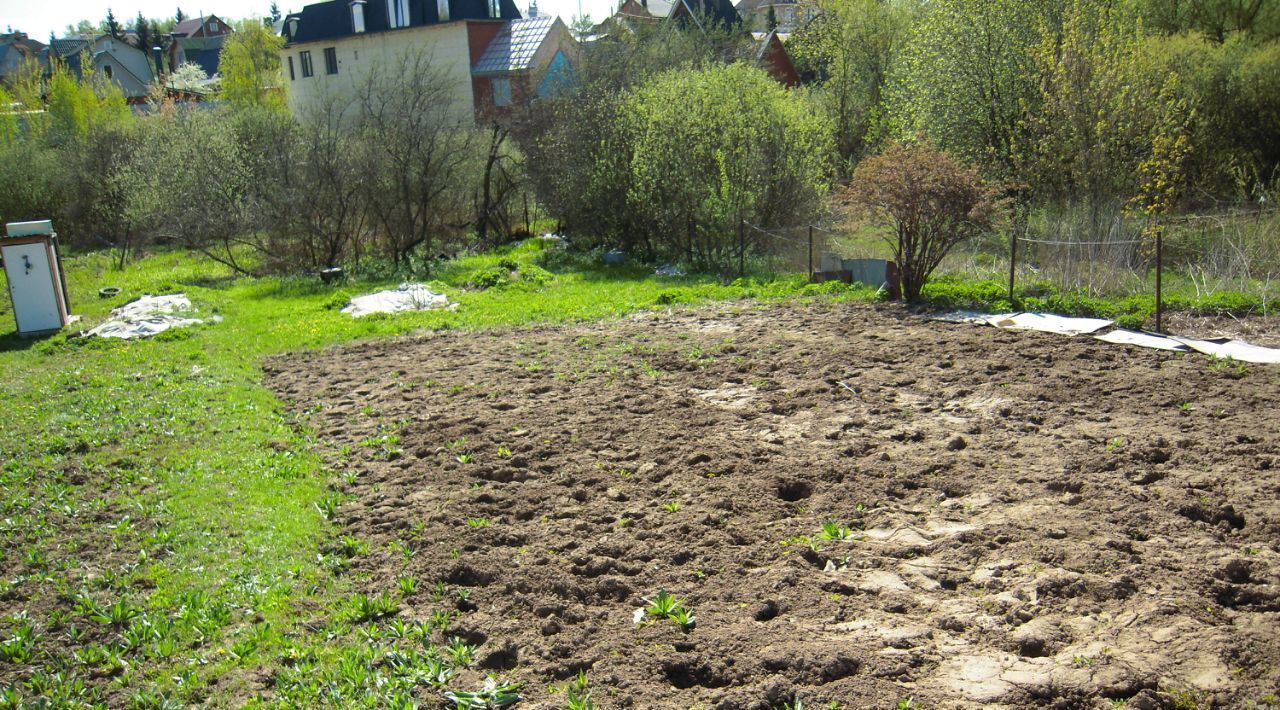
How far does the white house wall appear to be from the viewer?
3894 cm

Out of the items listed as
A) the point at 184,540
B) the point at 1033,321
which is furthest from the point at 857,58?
the point at 184,540

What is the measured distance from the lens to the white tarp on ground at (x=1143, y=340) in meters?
9.54

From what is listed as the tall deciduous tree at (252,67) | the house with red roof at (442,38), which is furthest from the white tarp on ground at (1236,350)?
the tall deciduous tree at (252,67)

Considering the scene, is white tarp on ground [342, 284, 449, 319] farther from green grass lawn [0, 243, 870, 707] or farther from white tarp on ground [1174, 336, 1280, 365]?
white tarp on ground [1174, 336, 1280, 365]

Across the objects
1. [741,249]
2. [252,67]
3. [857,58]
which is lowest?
[741,249]

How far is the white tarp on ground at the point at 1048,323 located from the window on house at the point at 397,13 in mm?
34575

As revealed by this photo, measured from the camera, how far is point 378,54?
4088cm

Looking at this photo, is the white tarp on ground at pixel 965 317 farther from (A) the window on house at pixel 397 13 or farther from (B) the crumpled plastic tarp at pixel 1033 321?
(A) the window on house at pixel 397 13

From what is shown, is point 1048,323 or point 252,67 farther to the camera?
point 252,67

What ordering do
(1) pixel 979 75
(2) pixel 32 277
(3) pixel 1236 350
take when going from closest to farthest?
(3) pixel 1236 350 < (2) pixel 32 277 < (1) pixel 979 75

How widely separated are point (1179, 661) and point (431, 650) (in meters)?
3.64

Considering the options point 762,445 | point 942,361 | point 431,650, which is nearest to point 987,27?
point 942,361

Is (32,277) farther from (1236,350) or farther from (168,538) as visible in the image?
(1236,350)

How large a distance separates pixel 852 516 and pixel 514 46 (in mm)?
35939
